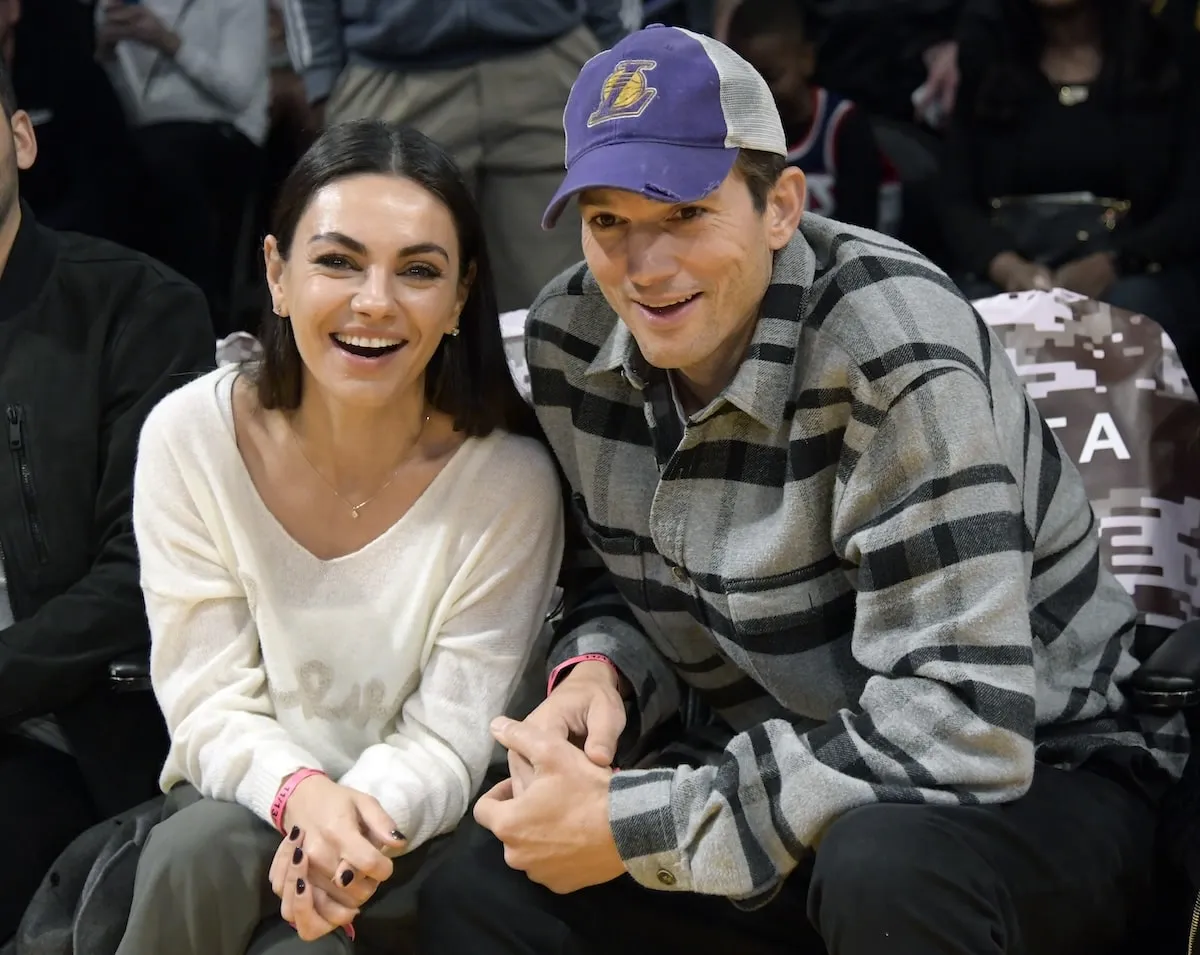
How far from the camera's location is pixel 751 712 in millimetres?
1908

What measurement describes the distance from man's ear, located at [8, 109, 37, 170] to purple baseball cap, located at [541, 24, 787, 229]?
38.2 inches

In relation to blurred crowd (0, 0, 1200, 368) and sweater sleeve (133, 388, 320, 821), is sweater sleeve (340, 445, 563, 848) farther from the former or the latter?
blurred crowd (0, 0, 1200, 368)

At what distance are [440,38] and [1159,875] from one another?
79.4 inches

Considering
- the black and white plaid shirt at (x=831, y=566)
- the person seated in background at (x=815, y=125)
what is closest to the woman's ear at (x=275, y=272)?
the black and white plaid shirt at (x=831, y=566)

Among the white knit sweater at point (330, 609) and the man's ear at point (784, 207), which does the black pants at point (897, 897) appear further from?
the man's ear at point (784, 207)

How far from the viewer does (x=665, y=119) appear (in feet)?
5.41

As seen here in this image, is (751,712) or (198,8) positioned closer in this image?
(751,712)

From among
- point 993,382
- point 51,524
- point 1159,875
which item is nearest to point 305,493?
point 51,524

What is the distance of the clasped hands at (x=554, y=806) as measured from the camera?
1645 mm

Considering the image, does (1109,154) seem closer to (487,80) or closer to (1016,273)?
(1016,273)

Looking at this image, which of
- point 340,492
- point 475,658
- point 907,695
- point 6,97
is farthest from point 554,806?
point 6,97

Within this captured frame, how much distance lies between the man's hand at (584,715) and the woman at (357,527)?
11 cm

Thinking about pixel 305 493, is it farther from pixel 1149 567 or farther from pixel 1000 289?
pixel 1000 289

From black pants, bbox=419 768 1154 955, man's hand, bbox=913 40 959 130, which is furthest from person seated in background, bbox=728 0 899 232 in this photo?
black pants, bbox=419 768 1154 955
